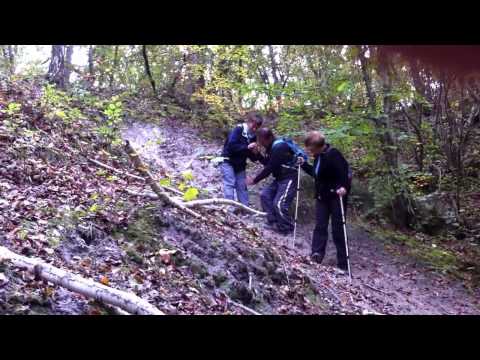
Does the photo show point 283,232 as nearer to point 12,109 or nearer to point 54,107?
point 54,107

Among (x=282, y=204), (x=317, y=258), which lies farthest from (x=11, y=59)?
(x=317, y=258)

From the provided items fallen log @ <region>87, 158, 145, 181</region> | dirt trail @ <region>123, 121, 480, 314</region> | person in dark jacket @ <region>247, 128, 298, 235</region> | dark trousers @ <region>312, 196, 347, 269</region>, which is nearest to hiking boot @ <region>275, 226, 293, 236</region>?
person in dark jacket @ <region>247, 128, 298, 235</region>

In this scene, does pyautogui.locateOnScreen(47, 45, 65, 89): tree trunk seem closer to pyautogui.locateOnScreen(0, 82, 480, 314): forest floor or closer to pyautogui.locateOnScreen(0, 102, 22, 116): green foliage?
pyautogui.locateOnScreen(0, 82, 480, 314): forest floor

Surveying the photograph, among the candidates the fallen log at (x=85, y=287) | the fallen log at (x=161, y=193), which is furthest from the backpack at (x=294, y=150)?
the fallen log at (x=85, y=287)

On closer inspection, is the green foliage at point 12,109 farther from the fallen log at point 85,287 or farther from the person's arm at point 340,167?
the person's arm at point 340,167

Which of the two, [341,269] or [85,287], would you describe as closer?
[85,287]

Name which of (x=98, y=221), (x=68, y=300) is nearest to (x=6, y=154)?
(x=98, y=221)

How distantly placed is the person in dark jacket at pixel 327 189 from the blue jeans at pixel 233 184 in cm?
77

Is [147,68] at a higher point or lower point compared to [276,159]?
higher

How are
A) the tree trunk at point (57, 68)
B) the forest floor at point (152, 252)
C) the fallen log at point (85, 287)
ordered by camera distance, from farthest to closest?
the tree trunk at point (57, 68) → the forest floor at point (152, 252) → the fallen log at point (85, 287)

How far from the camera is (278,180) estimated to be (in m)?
4.79

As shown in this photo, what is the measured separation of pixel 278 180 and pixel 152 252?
82.8 inches

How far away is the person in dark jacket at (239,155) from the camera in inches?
186
